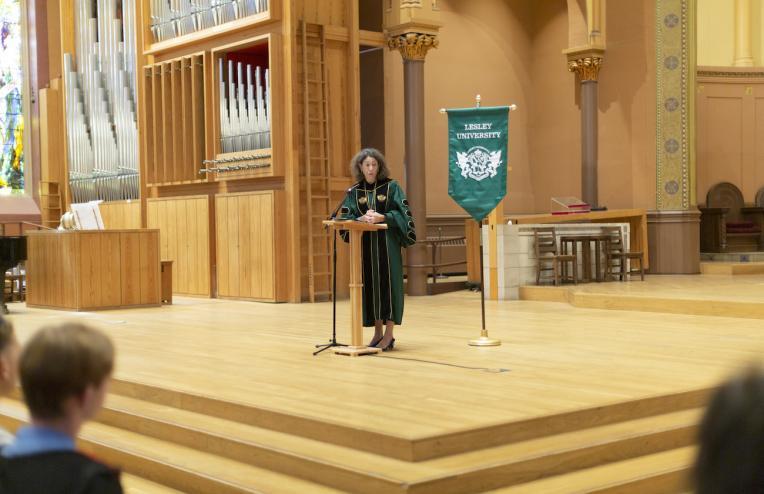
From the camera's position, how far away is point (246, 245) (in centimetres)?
1104

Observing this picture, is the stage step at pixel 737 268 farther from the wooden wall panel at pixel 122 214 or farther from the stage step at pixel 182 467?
the stage step at pixel 182 467

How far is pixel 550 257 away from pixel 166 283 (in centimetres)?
434

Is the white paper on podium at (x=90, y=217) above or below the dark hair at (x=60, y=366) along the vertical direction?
above

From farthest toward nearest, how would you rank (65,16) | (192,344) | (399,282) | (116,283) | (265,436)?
(65,16)
(116,283)
(192,344)
(399,282)
(265,436)

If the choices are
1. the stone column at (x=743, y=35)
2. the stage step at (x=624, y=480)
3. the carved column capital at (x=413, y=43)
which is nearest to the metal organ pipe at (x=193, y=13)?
the carved column capital at (x=413, y=43)

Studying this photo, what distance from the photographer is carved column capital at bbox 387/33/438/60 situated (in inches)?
440

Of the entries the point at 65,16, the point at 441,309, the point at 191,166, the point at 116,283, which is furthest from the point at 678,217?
the point at 65,16

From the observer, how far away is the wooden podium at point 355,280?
6.05 meters

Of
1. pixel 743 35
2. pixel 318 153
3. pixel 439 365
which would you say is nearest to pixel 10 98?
pixel 318 153

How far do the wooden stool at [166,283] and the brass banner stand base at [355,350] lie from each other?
4.95m

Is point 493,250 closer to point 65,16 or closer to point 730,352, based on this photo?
point 730,352

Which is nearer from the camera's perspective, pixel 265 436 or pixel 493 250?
pixel 265 436

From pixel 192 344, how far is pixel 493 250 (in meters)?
4.40

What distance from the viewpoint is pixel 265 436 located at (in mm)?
4363
